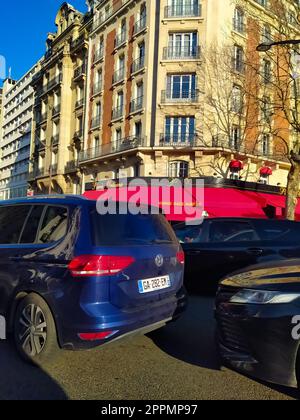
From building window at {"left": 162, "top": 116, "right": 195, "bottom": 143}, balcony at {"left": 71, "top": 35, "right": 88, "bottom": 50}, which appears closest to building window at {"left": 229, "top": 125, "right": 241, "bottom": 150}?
building window at {"left": 162, "top": 116, "right": 195, "bottom": 143}

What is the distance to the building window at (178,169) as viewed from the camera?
78.9 ft

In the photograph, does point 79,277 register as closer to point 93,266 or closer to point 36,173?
point 93,266

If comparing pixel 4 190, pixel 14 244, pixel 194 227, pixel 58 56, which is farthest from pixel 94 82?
pixel 4 190

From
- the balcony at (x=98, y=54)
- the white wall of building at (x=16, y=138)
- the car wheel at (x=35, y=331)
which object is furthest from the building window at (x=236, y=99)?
the white wall of building at (x=16, y=138)

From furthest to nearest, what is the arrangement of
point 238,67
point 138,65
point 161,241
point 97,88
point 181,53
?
point 97,88 → point 138,65 → point 181,53 → point 238,67 → point 161,241

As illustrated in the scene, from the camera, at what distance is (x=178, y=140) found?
953 inches

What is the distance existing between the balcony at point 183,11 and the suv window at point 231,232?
21319mm

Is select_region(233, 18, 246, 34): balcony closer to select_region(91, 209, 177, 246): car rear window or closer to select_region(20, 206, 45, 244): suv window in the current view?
select_region(91, 209, 177, 246): car rear window

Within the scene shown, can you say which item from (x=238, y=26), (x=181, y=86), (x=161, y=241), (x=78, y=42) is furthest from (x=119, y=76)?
(x=161, y=241)

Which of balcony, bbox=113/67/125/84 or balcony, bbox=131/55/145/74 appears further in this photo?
balcony, bbox=113/67/125/84

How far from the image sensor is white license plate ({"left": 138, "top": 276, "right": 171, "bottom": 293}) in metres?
4.05

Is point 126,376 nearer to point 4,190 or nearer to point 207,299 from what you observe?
point 207,299

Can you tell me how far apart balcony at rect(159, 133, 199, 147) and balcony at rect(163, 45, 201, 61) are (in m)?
4.91

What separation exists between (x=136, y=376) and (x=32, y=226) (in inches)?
75.4
